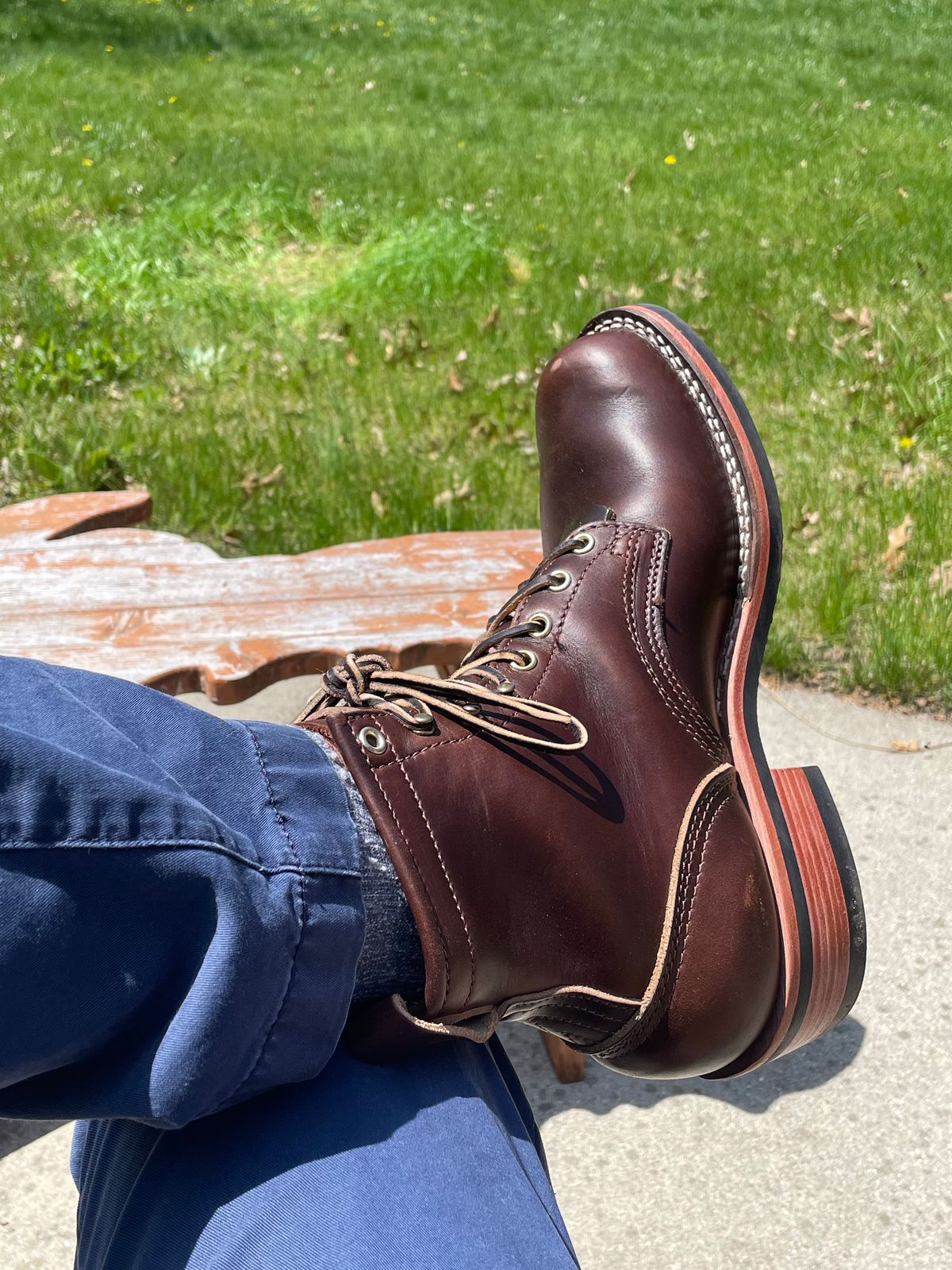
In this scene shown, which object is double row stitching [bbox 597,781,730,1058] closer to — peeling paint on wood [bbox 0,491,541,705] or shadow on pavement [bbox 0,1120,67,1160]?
peeling paint on wood [bbox 0,491,541,705]

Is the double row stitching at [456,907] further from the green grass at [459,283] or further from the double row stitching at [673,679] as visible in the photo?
the green grass at [459,283]

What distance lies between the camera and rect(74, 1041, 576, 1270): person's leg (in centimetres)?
91

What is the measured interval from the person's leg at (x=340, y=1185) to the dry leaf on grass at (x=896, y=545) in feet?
7.28

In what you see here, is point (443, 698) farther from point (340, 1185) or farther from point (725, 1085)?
point (725, 1085)

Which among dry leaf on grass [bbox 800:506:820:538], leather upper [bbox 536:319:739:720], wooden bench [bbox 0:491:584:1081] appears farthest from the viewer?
dry leaf on grass [bbox 800:506:820:538]

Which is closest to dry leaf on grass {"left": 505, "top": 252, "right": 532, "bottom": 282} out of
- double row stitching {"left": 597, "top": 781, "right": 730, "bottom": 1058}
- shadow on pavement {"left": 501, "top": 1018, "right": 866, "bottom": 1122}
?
shadow on pavement {"left": 501, "top": 1018, "right": 866, "bottom": 1122}

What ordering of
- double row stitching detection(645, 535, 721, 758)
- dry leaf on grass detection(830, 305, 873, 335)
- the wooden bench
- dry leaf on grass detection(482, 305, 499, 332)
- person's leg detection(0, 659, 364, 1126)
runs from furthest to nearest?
dry leaf on grass detection(482, 305, 499, 332) < dry leaf on grass detection(830, 305, 873, 335) < the wooden bench < double row stitching detection(645, 535, 721, 758) < person's leg detection(0, 659, 364, 1126)

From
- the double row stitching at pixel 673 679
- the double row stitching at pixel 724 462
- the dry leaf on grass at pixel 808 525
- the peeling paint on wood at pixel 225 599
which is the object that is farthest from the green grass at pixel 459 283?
the double row stitching at pixel 673 679

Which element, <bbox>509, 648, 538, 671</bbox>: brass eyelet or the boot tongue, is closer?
<bbox>509, 648, 538, 671</bbox>: brass eyelet

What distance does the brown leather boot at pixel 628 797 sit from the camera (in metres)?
1.16

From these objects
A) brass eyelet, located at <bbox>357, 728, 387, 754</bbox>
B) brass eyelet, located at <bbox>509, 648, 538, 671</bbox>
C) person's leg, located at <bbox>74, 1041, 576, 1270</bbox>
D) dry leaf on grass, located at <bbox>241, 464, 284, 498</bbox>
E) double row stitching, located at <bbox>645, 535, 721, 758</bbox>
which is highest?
brass eyelet, located at <bbox>357, 728, 387, 754</bbox>

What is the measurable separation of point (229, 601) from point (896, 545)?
182 centimetres

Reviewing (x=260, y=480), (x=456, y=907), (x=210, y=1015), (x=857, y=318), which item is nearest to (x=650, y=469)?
(x=456, y=907)

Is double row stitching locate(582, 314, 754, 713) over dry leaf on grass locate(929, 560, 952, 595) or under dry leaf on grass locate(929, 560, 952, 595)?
over
